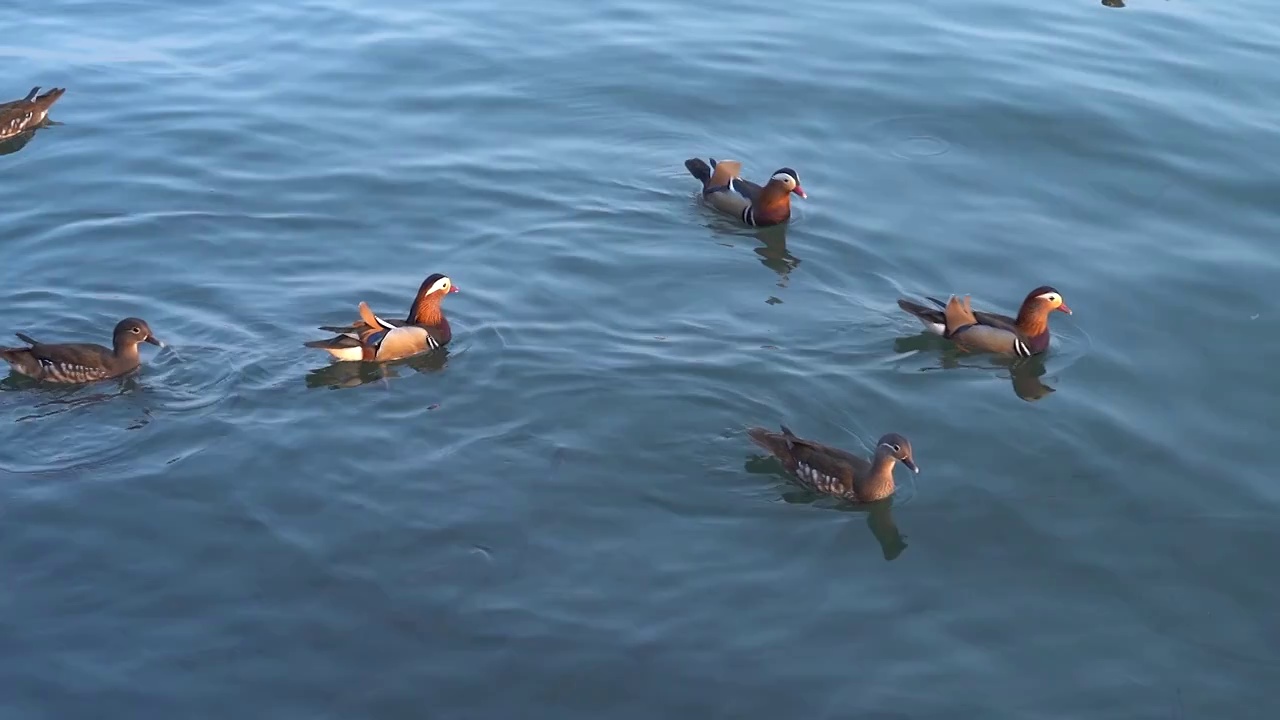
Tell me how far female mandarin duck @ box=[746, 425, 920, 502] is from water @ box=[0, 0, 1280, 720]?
9.0 inches

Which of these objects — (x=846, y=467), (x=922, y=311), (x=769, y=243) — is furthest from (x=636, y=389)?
(x=769, y=243)

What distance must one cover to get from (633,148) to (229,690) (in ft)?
37.7

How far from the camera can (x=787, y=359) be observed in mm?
14562

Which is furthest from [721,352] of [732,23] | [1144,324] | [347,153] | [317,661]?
[732,23]

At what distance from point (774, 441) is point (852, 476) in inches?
31.7

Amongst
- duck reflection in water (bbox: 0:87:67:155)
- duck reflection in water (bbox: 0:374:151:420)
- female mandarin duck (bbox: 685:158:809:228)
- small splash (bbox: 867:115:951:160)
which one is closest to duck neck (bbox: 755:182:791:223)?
female mandarin duck (bbox: 685:158:809:228)

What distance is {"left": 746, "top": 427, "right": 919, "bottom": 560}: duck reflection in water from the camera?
39.8ft

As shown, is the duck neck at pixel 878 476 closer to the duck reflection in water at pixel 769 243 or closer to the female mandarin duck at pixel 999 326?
the female mandarin duck at pixel 999 326

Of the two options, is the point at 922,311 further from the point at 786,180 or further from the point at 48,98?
the point at 48,98

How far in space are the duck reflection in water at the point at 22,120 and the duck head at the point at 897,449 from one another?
13.3m

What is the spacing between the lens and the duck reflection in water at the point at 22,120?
20078mm

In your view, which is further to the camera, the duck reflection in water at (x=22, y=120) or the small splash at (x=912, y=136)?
the duck reflection in water at (x=22, y=120)

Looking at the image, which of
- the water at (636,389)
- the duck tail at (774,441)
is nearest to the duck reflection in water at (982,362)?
the water at (636,389)

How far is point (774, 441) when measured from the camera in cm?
1265
